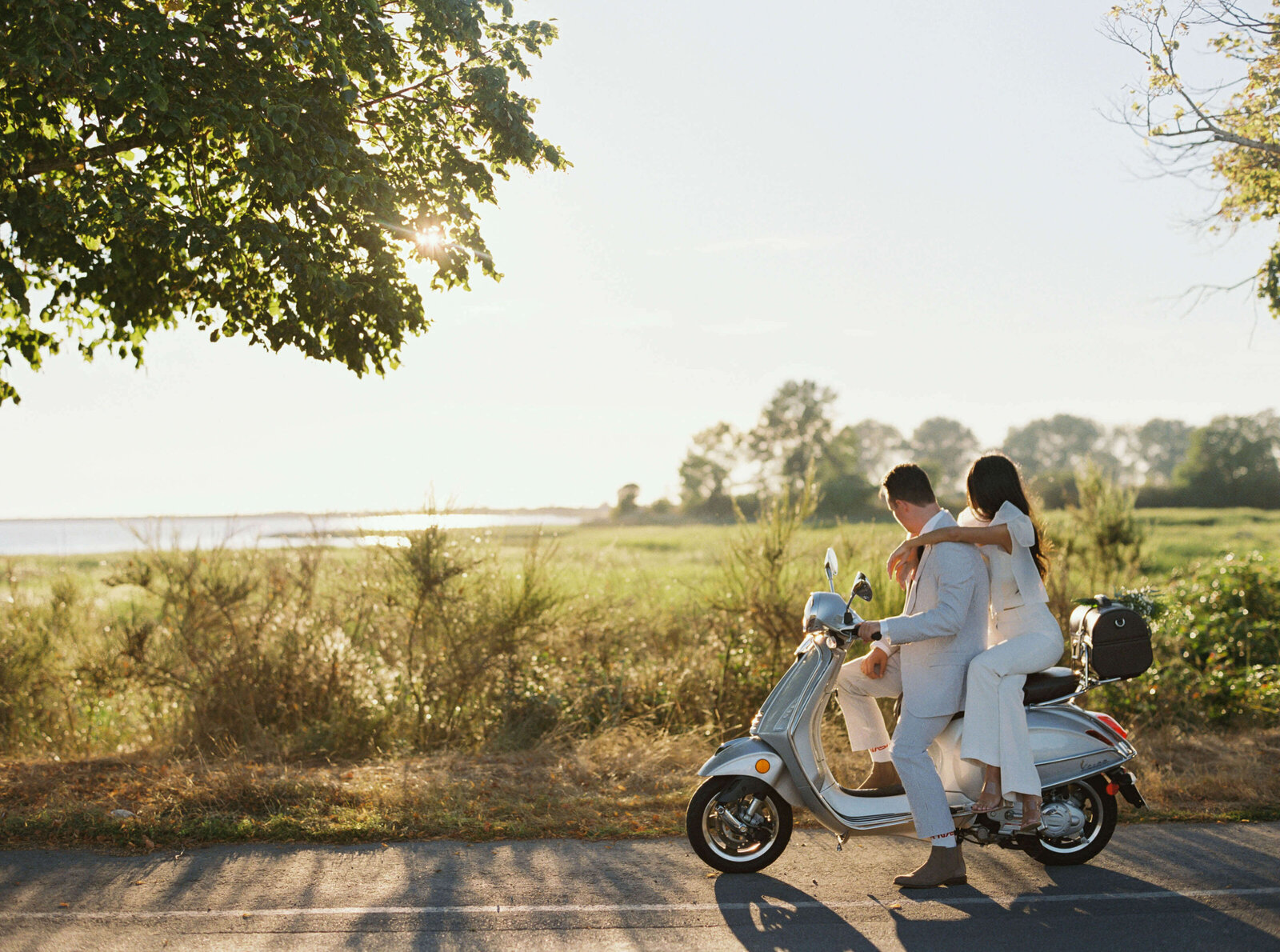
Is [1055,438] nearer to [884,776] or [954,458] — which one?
[954,458]

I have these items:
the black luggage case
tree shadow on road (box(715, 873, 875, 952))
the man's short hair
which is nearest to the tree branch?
the man's short hair

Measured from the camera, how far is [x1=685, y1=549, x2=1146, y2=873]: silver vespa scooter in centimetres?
484

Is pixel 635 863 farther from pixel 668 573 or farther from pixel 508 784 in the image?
pixel 668 573

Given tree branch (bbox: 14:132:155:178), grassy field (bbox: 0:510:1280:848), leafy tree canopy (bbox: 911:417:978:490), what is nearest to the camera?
grassy field (bbox: 0:510:1280:848)

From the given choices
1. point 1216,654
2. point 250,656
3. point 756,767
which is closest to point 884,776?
point 756,767

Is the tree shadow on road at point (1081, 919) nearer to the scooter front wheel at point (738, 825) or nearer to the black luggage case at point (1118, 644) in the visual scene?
the scooter front wheel at point (738, 825)

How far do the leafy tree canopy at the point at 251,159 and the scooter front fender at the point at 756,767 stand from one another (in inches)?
175

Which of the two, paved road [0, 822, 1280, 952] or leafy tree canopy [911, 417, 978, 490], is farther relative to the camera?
leafy tree canopy [911, 417, 978, 490]

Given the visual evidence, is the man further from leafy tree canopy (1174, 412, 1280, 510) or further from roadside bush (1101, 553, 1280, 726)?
leafy tree canopy (1174, 412, 1280, 510)

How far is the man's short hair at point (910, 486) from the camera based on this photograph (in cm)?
506

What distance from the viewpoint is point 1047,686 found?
4.98 m

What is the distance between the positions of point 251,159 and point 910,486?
5181 millimetres

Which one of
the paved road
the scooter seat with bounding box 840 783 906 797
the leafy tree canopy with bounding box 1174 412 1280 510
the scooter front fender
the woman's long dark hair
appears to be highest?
the leafy tree canopy with bounding box 1174 412 1280 510

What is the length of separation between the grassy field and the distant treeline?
5.04 ft
